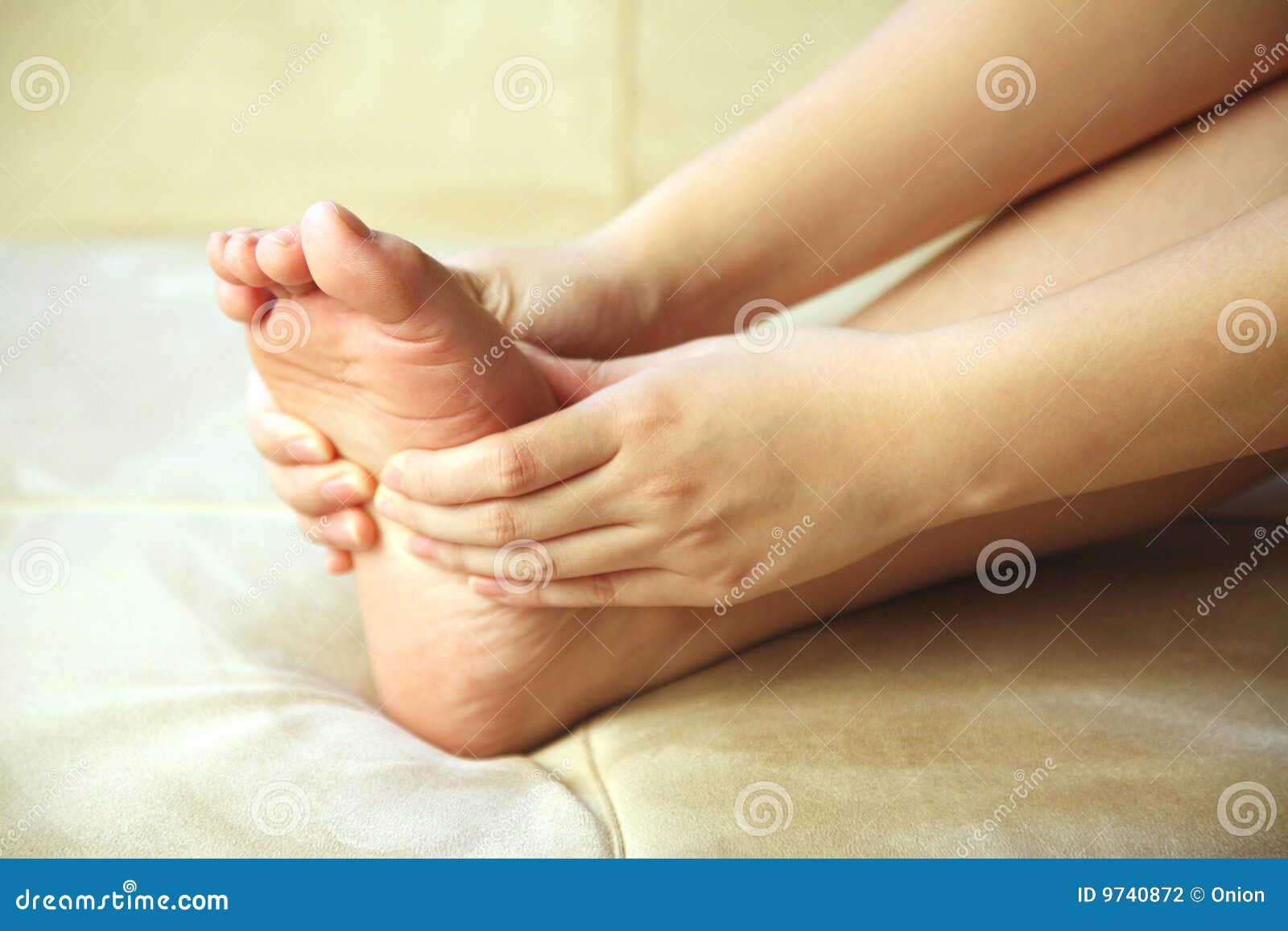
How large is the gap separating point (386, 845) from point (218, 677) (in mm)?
203

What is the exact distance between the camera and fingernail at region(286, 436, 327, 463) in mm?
652

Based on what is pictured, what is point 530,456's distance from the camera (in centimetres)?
56
